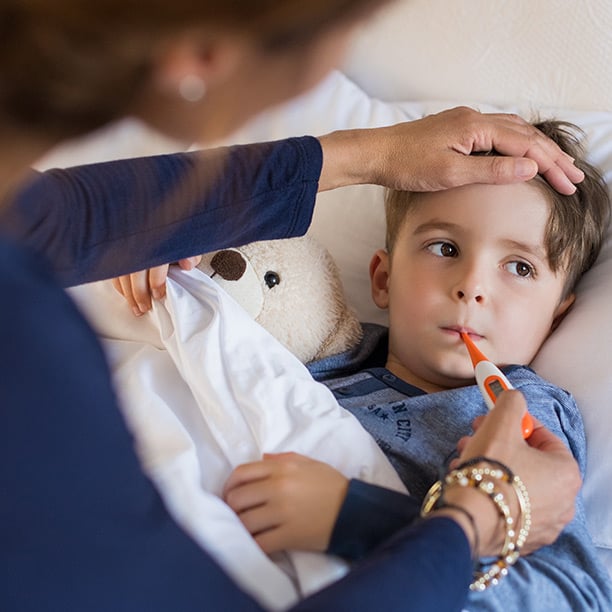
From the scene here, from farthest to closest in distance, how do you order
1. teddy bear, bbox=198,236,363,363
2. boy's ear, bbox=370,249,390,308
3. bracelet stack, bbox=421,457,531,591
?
boy's ear, bbox=370,249,390,308
teddy bear, bbox=198,236,363,363
bracelet stack, bbox=421,457,531,591

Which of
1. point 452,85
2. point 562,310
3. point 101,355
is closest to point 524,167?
point 562,310

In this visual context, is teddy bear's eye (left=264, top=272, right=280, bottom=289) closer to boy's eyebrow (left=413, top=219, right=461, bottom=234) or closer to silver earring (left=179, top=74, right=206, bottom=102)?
boy's eyebrow (left=413, top=219, right=461, bottom=234)

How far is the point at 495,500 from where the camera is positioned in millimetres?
760

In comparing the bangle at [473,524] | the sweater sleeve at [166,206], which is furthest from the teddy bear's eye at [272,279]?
the bangle at [473,524]

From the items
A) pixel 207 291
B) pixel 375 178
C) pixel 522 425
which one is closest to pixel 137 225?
pixel 207 291

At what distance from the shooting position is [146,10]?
460mm

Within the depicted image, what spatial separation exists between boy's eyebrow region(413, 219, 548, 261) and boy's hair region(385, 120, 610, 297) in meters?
0.01

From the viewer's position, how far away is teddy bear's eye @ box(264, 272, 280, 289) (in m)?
1.22

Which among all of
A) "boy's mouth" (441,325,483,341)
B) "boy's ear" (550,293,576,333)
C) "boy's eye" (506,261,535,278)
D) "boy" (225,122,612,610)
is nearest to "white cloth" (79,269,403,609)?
"boy" (225,122,612,610)

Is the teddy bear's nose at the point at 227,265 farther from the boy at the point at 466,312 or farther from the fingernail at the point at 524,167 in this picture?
the fingernail at the point at 524,167

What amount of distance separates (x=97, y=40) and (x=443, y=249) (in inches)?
31.3

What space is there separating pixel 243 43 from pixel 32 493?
29cm

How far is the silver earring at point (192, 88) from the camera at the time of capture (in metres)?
0.51

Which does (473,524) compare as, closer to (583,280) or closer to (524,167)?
(524,167)
